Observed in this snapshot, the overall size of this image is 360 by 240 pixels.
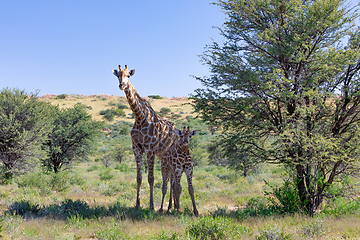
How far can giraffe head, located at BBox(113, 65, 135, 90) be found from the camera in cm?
785

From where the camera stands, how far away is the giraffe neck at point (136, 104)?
28.3 ft

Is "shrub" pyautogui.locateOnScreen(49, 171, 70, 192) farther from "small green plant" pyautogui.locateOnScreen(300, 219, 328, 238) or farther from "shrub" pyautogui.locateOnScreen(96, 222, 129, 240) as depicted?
"small green plant" pyautogui.locateOnScreen(300, 219, 328, 238)

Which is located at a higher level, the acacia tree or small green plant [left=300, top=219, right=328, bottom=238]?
the acacia tree

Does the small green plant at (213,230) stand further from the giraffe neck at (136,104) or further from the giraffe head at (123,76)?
the giraffe head at (123,76)

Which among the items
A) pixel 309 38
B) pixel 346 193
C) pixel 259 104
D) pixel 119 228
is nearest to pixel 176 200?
pixel 119 228

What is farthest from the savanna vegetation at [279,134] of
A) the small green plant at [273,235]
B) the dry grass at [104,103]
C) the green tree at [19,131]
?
the dry grass at [104,103]

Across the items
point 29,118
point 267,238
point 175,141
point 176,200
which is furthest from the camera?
point 29,118

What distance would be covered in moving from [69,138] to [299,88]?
16.9 metres

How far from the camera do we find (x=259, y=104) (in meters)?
9.03

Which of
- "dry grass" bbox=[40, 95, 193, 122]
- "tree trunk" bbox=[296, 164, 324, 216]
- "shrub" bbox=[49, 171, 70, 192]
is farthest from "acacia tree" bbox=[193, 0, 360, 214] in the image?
"dry grass" bbox=[40, 95, 193, 122]

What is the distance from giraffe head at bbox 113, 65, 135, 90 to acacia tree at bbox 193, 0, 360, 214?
3141 mm

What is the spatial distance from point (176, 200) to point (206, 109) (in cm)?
371

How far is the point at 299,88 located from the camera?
29.0ft

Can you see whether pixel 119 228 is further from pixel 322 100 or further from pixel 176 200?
pixel 322 100
